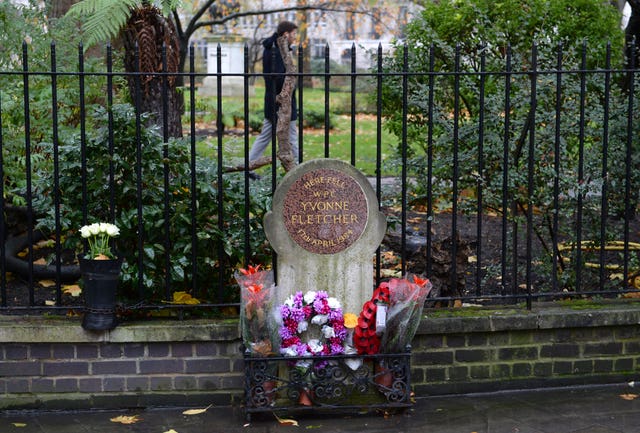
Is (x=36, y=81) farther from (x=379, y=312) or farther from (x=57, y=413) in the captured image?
(x=379, y=312)

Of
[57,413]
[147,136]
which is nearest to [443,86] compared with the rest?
[147,136]

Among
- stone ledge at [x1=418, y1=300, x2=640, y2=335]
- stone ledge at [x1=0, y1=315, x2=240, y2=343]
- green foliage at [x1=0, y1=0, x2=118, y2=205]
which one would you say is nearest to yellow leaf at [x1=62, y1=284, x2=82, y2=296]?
green foliage at [x1=0, y1=0, x2=118, y2=205]

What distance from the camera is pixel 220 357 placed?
17.7 feet

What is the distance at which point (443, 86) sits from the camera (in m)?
7.18

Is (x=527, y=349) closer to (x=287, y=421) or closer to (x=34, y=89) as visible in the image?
(x=287, y=421)

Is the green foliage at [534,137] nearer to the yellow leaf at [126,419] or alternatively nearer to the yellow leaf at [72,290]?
the yellow leaf at [126,419]

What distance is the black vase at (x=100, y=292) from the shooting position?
5105 millimetres

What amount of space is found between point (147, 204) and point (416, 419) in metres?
2.01

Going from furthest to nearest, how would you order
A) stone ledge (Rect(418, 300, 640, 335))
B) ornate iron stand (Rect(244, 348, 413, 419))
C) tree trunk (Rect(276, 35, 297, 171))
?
1. tree trunk (Rect(276, 35, 297, 171))
2. stone ledge (Rect(418, 300, 640, 335))
3. ornate iron stand (Rect(244, 348, 413, 419))

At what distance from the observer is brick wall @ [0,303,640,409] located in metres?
5.28

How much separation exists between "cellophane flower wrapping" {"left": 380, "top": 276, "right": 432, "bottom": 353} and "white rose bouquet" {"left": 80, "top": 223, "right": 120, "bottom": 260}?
5.11ft

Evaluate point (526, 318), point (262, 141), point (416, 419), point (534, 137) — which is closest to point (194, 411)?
point (416, 419)

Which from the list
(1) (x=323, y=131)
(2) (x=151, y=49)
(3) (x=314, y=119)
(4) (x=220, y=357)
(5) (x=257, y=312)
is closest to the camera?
(5) (x=257, y=312)

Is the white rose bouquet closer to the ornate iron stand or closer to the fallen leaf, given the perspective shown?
the fallen leaf
